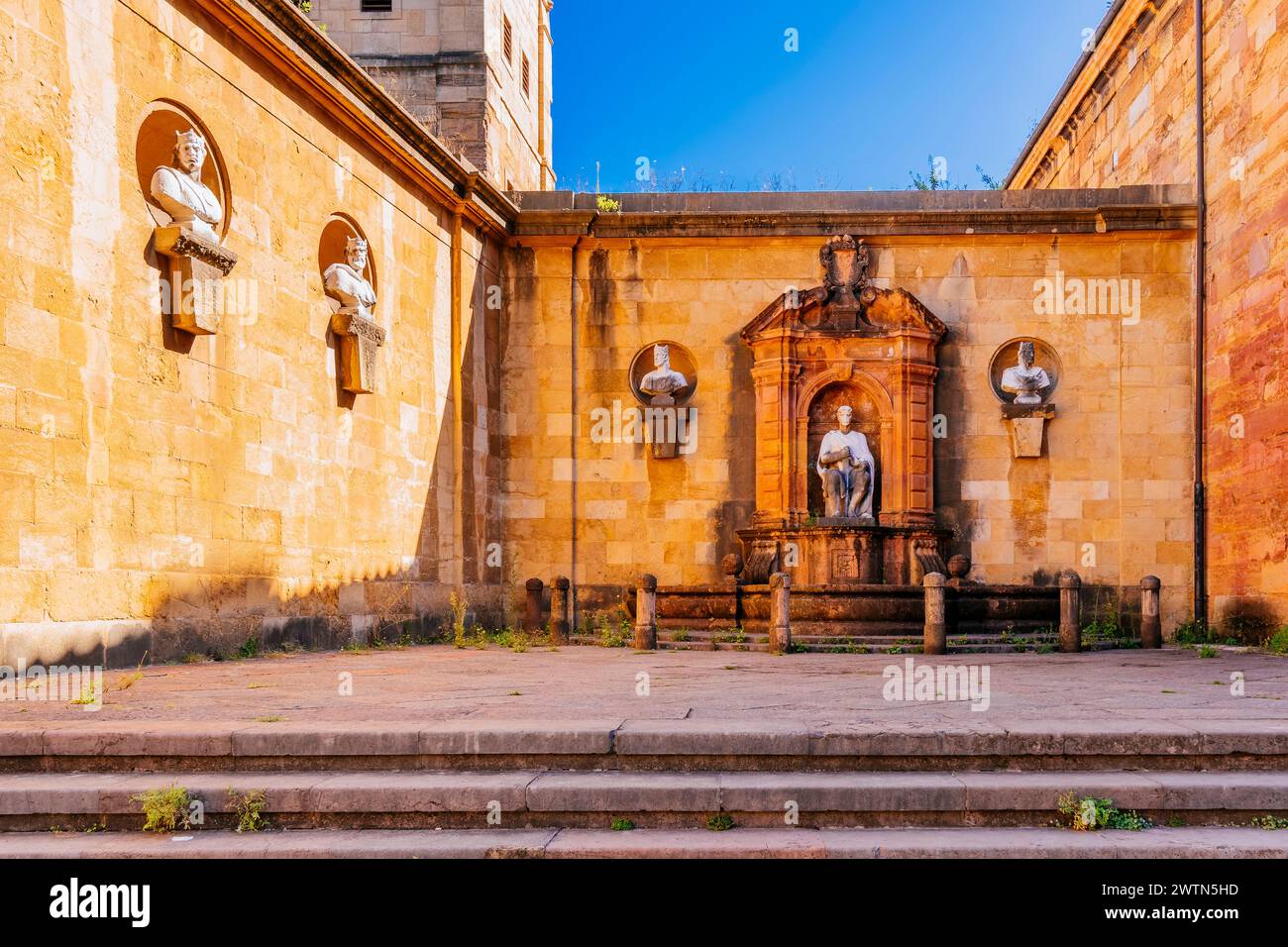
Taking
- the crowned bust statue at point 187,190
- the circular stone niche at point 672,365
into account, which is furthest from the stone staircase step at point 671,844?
the circular stone niche at point 672,365

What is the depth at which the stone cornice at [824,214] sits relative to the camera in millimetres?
14320

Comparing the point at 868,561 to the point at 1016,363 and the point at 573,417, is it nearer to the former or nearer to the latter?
the point at 1016,363

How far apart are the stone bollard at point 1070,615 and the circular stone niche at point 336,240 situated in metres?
8.64

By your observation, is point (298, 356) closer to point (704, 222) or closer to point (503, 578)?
point (503, 578)

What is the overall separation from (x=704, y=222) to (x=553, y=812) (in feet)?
38.0

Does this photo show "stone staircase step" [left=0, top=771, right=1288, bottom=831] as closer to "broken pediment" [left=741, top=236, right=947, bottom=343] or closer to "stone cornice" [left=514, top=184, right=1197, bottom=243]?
"broken pediment" [left=741, top=236, right=947, bottom=343]

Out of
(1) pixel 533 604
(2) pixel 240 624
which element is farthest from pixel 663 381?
(2) pixel 240 624

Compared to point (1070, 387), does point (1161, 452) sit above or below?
below

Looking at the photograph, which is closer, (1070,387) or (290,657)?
(290,657)

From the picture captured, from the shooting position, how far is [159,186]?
26.9 ft

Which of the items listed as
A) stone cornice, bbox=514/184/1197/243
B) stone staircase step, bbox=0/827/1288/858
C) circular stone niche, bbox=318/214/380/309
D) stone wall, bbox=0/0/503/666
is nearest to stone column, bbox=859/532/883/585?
stone cornice, bbox=514/184/1197/243

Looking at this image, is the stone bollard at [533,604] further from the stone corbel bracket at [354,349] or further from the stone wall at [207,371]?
the stone corbel bracket at [354,349]

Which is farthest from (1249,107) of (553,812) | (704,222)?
(553,812)

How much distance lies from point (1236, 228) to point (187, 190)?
12.1 metres
